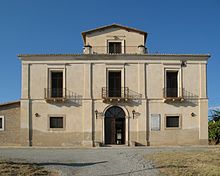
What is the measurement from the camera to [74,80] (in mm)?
27031

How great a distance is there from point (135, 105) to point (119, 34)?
21.5 ft

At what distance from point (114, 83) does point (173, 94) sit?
16.3ft

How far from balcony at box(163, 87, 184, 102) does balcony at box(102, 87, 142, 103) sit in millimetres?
2111

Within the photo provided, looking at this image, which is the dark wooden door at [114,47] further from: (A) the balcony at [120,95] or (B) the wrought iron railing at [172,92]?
(B) the wrought iron railing at [172,92]

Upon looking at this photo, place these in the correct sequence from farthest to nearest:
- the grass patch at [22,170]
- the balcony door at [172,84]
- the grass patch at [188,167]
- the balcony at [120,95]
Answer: the balcony door at [172,84] < the balcony at [120,95] < the grass patch at [188,167] < the grass patch at [22,170]

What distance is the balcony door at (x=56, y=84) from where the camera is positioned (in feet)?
88.5

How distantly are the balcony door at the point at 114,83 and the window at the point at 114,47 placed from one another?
232 cm

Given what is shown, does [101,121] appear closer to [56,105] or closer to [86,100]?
[86,100]

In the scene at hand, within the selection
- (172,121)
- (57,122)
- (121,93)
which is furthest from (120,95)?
(57,122)

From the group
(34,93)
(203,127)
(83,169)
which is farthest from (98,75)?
(83,169)

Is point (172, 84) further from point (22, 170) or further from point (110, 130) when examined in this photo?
point (22, 170)

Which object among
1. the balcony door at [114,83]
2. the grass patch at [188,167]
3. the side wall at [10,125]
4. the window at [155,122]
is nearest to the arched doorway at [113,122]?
the balcony door at [114,83]

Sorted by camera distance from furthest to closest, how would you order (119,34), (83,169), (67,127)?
1. (119,34)
2. (67,127)
3. (83,169)

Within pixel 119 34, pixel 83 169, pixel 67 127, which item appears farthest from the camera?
pixel 119 34
